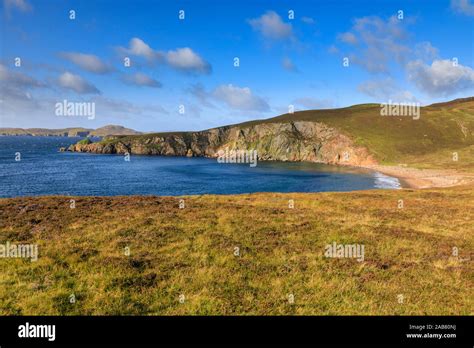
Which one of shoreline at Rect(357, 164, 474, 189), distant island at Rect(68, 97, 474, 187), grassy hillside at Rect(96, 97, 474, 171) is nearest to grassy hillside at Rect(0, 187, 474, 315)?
shoreline at Rect(357, 164, 474, 189)

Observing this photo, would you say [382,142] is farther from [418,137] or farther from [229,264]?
[229,264]

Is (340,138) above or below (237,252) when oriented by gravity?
above

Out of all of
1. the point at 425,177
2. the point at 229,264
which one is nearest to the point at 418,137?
the point at 425,177

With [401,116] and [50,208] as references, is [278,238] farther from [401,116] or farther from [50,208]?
[401,116]

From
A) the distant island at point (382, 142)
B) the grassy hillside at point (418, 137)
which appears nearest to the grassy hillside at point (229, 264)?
the distant island at point (382, 142)

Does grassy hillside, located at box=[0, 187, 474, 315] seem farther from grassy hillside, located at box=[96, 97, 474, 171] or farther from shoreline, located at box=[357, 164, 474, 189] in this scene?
grassy hillside, located at box=[96, 97, 474, 171]
